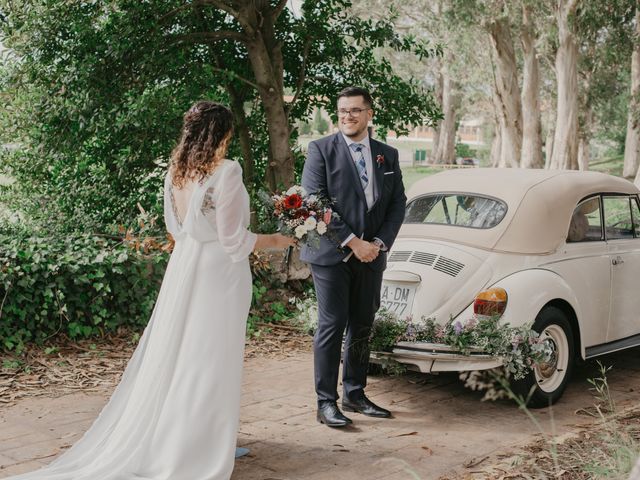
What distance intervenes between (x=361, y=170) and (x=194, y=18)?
4861mm

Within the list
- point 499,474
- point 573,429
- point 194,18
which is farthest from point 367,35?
point 499,474

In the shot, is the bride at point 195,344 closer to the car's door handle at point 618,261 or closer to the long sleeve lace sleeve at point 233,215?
the long sleeve lace sleeve at point 233,215

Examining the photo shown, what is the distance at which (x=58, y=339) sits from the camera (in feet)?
24.3

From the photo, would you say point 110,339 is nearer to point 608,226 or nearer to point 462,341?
point 462,341

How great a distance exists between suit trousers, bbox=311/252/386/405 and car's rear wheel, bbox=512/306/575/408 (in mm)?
1290

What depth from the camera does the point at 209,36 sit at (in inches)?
377

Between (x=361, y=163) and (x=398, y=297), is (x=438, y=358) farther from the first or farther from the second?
(x=361, y=163)

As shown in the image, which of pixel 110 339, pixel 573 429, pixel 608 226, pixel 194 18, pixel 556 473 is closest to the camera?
pixel 556 473

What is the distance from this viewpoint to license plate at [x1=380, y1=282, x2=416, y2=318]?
623 cm

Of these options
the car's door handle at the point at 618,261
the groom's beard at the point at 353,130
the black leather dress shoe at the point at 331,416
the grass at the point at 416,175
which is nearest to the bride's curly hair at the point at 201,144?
the groom's beard at the point at 353,130

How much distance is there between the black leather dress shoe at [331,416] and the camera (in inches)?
220

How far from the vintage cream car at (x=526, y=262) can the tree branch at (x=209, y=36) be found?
3.52m

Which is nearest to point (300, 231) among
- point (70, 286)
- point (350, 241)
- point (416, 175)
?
point (350, 241)

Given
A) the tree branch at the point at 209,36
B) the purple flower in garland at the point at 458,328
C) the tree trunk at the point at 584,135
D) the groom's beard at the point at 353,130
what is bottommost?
the purple flower in garland at the point at 458,328
